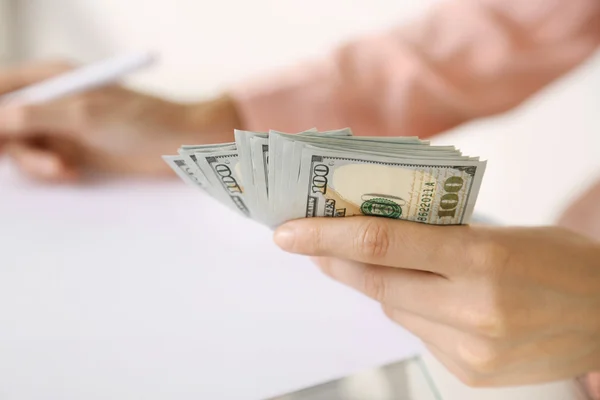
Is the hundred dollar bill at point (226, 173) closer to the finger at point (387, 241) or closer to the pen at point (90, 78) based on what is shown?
the finger at point (387, 241)

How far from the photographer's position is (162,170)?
26.3 inches

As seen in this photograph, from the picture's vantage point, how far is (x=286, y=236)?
338 mm

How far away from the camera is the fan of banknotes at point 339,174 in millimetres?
298

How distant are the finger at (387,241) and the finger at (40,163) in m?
0.42

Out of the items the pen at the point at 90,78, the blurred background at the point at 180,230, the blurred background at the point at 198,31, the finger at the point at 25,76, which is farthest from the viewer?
the blurred background at the point at 198,31

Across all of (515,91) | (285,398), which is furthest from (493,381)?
(515,91)

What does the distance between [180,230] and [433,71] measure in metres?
0.37

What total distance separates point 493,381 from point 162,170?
464 mm

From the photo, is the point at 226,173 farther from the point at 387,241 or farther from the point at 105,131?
the point at 105,131

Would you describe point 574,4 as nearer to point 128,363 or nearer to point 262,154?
point 262,154

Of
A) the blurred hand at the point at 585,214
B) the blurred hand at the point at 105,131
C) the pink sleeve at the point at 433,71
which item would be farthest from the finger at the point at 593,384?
the blurred hand at the point at 105,131

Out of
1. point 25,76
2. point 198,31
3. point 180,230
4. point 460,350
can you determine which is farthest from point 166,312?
point 198,31

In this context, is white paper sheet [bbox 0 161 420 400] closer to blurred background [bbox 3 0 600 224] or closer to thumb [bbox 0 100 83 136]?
thumb [bbox 0 100 83 136]

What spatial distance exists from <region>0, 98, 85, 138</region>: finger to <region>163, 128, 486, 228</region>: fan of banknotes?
0.34m
